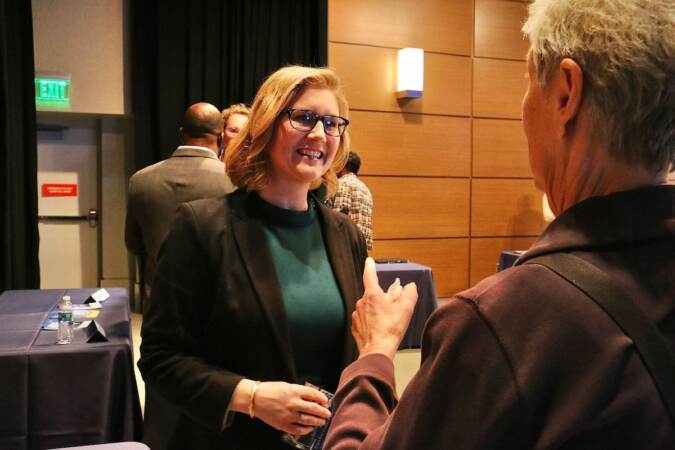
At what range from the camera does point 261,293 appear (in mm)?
1396

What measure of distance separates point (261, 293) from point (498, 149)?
575 centimetres

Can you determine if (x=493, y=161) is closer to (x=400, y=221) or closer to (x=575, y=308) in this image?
(x=400, y=221)

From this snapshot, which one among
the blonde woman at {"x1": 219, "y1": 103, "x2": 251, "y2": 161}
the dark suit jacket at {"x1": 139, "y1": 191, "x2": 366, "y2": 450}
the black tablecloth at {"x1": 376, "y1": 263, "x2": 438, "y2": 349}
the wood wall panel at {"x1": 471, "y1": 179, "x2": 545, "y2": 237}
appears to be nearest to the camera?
the dark suit jacket at {"x1": 139, "y1": 191, "x2": 366, "y2": 450}

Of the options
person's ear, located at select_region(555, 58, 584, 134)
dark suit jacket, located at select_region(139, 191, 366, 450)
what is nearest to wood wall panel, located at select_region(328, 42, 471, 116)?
dark suit jacket, located at select_region(139, 191, 366, 450)

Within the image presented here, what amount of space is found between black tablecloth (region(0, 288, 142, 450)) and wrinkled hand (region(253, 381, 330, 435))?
123 cm

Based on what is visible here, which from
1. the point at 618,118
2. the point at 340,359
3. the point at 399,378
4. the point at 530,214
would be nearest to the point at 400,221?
the point at 530,214

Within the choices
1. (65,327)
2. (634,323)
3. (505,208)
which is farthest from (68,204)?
(634,323)

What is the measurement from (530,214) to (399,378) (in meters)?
3.48

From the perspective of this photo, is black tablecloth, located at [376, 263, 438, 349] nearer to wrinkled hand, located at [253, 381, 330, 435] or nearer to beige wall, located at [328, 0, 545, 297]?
beige wall, located at [328, 0, 545, 297]

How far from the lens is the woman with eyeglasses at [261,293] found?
1.32 meters

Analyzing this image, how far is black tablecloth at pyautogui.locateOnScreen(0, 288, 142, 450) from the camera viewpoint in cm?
220

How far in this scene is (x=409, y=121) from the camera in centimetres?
628

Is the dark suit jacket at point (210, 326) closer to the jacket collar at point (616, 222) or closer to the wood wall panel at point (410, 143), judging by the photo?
the jacket collar at point (616, 222)

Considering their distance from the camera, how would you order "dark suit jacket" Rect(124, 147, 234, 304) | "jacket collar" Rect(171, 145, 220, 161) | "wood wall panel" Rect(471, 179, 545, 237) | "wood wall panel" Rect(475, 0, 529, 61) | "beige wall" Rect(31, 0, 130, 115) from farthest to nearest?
"wood wall panel" Rect(471, 179, 545, 237)
"wood wall panel" Rect(475, 0, 529, 61)
"beige wall" Rect(31, 0, 130, 115)
"jacket collar" Rect(171, 145, 220, 161)
"dark suit jacket" Rect(124, 147, 234, 304)
